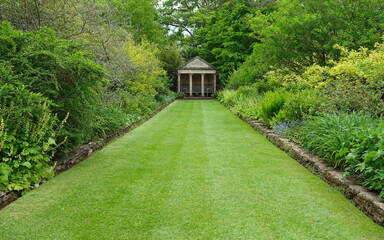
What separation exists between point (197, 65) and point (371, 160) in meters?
38.6

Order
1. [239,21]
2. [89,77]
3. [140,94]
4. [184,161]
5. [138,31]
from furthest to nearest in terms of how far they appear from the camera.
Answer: [239,21] → [138,31] → [140,94] → [184,161] → [89,77]

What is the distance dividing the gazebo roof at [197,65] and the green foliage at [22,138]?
3684cm

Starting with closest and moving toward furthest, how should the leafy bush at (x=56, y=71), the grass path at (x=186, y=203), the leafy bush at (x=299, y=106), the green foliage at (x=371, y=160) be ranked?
the grass path at (x=186, y=203)
the green foliage at (x=371, y=160)
the leafy bush at (x=56, y=71)
the leafy bush at (x=299, y=106)

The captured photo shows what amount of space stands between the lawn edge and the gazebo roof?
112 feet

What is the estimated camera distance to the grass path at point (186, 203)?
367 cm

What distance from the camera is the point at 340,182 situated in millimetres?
5043

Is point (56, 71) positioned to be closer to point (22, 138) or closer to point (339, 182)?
point (22, 138)

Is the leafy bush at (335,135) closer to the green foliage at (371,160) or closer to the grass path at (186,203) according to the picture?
the green foliage at (371,160)

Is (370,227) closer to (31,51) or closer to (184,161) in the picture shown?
(184,161)

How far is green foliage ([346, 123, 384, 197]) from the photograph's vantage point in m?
4.26

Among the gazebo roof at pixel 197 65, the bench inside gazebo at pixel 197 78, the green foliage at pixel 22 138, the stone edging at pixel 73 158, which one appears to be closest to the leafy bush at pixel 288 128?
the stone edging at pixel 73 158

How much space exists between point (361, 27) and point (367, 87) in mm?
5431

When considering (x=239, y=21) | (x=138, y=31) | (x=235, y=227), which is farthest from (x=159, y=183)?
(x=239, y=21)

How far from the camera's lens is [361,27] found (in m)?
12.3
